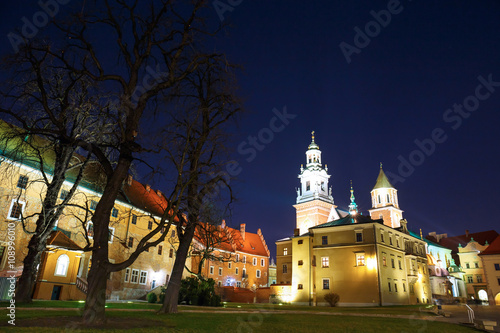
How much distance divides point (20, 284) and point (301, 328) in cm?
1371

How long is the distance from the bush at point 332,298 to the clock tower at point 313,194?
38.4m

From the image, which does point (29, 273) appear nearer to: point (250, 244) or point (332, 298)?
point (332, 298)

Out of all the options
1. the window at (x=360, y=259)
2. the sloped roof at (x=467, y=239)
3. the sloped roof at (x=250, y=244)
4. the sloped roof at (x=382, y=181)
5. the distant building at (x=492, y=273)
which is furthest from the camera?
the sloped roof at (x=382, y=181)

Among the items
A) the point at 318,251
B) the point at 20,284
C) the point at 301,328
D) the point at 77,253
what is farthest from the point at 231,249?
the point at 301,328

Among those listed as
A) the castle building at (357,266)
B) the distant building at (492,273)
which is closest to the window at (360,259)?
the castle building at (357,266)

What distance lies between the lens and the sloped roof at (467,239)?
257ft

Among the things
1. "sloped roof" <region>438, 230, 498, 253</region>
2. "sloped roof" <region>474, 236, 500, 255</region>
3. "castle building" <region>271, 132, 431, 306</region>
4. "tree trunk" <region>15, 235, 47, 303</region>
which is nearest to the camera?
"tree trunk" <region>15, 235, 47, 303</region>

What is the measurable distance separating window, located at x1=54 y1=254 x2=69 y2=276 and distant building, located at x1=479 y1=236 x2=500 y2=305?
63507 millimetres

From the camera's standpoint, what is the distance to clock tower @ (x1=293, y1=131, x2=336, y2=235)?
268 feet

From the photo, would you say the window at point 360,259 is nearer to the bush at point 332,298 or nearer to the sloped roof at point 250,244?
the bush at point 332,298

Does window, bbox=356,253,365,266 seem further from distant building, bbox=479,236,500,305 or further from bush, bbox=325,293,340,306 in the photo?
distant building, bbox=479,236,500,305

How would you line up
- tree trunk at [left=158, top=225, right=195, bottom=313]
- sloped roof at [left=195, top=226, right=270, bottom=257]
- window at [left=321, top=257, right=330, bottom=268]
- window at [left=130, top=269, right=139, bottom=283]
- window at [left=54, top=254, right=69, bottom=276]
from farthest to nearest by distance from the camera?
sloped roof at [left=195, top=226, right=270, bottom=257] < window at [left=321, top=257, right=330, bottom=268] < window at [left=130, top=269, right=139, bottom=283] < window at [left=54, top=254, right=69, bottom=276] < tree trunk at [left=158, top=225, right=195, bottom=313]

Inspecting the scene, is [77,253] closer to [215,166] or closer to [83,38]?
[215,166]

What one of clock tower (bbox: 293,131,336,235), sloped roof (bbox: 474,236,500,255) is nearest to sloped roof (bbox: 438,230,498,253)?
sloped roof (bbox: 474,236,500,255)
